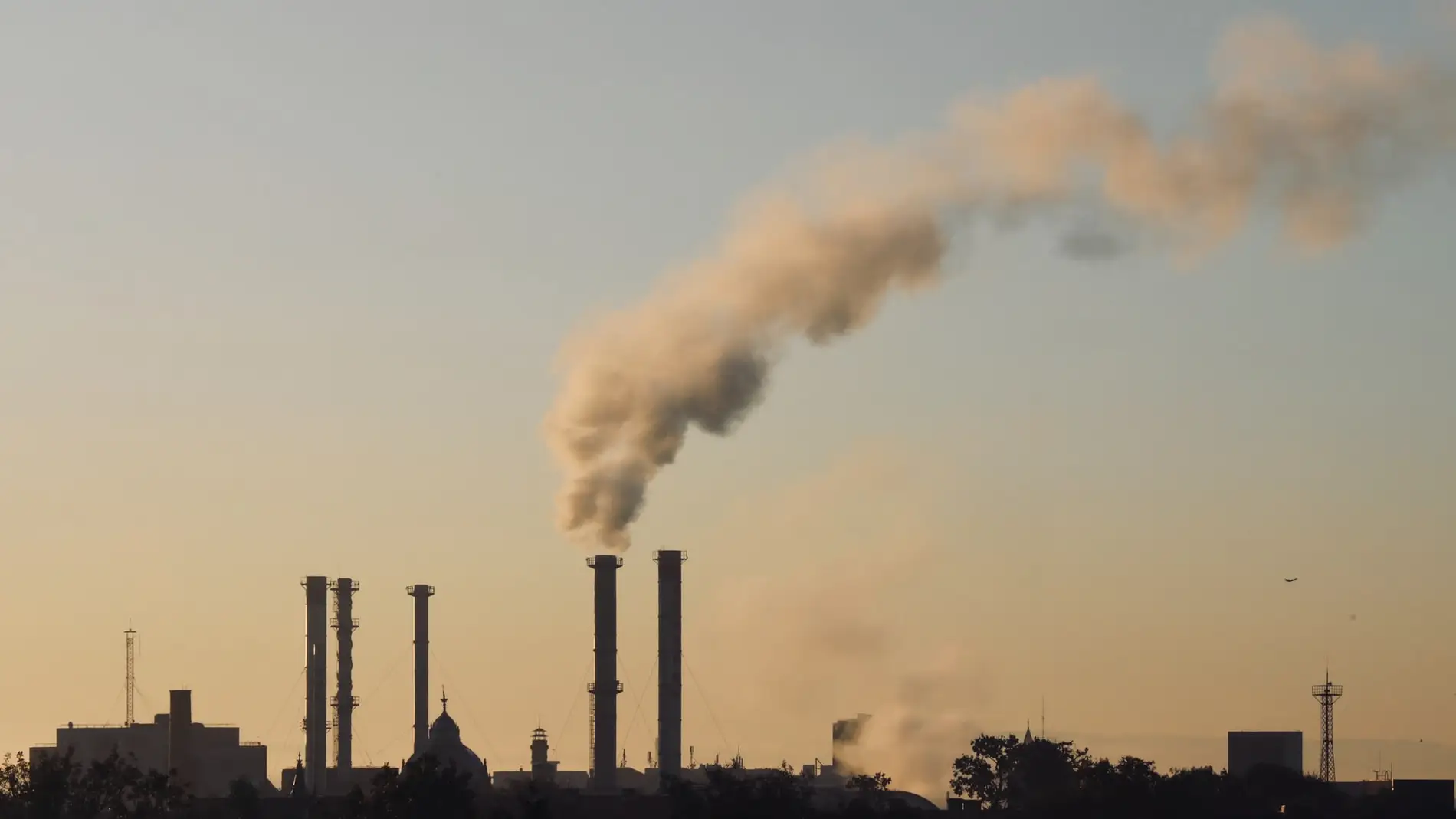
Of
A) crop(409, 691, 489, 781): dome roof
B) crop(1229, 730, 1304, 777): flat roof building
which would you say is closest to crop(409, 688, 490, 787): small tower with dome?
crop(409, 691, 489, 781): dome roof


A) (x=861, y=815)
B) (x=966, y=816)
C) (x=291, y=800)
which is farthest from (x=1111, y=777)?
(x=291, y=800)

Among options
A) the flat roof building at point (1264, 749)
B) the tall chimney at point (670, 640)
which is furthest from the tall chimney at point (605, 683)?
the flat roof building at point (1264, 749)

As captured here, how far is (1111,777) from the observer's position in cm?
14900

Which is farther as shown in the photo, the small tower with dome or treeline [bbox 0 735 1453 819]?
the small tower with dome

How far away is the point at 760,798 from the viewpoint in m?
A: 121

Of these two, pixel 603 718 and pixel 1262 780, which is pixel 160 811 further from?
pixel 1262 780

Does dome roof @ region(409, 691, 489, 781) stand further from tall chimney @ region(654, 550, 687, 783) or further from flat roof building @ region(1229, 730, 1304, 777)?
flat roof building @ region(1229, 730, 1304, 777)

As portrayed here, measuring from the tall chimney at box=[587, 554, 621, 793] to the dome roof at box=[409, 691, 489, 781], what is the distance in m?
7.69

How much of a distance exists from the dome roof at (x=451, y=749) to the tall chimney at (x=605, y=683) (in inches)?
303

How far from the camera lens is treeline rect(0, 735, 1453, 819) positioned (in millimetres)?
116188

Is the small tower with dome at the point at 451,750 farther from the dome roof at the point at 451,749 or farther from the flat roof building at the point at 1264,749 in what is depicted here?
the flat roof building at the point at 1264,749

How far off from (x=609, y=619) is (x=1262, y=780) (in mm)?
43696

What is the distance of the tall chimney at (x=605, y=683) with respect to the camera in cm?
16800

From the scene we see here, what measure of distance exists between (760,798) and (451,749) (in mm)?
60417
